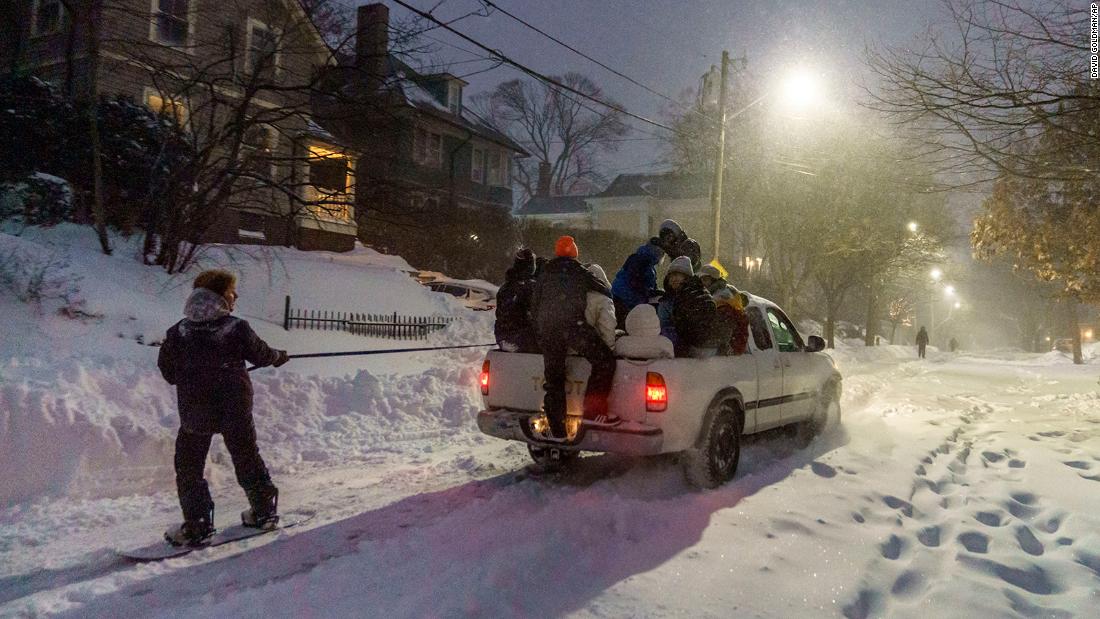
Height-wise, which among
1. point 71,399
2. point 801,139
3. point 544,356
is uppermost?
point 801,139

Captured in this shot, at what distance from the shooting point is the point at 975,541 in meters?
4.93

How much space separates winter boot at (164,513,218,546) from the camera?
462cm

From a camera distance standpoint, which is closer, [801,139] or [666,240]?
[666,240]

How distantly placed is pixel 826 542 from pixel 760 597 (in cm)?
112

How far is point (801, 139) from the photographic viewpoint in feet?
80.9

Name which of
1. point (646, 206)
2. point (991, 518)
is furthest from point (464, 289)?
point (646, 206)

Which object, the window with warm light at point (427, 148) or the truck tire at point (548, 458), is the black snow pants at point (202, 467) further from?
the window with warm light at point (427, 148)

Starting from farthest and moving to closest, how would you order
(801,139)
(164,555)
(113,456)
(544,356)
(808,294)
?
1. (808,294)
2. (801,139)
3. (113,456)
4. (544,356)
5. (164,555)

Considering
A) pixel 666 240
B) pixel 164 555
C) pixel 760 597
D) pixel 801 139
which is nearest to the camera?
pixel 760 597

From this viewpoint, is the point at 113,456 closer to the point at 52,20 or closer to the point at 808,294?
the point at 52,20

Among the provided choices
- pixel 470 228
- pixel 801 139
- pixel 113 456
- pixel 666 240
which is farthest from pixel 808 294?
pixel 113 456

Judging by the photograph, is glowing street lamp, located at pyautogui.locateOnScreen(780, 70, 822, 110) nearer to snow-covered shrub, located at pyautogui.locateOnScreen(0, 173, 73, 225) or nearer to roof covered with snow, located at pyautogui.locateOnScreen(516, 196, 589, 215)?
snow-covered shrub, located at pyautogui.locateOnScreen(0, 173, 73, 225)

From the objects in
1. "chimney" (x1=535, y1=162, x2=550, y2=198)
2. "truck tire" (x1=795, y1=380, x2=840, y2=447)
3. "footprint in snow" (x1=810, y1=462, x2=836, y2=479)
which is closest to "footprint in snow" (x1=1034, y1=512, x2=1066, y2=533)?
"footprint in snow" (x1=810, y1=462, x2=836, y2=479)

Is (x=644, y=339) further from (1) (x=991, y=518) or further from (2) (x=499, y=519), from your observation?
(1) (x=991, y=518)
